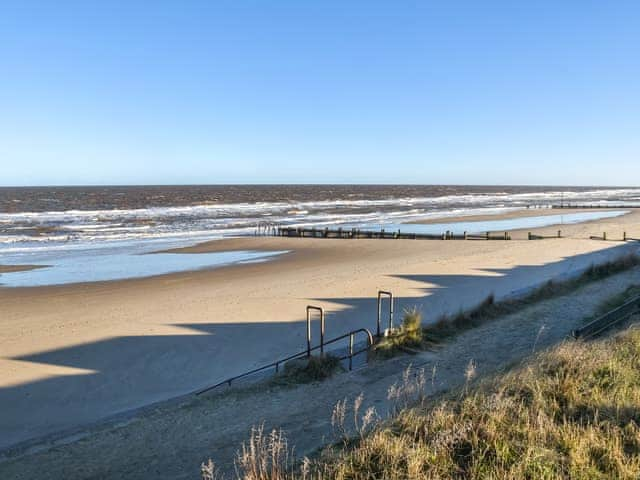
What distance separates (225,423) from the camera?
8.19 m

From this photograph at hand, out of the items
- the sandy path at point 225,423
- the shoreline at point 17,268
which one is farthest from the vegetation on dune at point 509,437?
the shoreline at point 17,268

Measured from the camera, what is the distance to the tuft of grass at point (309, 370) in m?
10.1

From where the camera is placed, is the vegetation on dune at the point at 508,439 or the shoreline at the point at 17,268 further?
the shoreline at the point at 17,268

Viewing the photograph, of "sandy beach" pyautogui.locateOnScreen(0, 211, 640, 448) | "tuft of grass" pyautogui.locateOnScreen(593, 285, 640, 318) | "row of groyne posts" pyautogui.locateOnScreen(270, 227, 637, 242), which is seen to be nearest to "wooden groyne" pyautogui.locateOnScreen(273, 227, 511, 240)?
"row of groyne posts" pyautogui.locateOnScreen(270, 227, 637, 242)

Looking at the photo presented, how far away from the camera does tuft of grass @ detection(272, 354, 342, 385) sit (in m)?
10.1

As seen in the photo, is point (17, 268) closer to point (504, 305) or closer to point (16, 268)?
point (16, 268)

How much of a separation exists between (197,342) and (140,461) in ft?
21.4

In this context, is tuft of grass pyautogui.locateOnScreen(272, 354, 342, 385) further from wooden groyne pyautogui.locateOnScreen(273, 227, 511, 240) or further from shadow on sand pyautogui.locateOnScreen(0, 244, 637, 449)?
wooden groyne pyautogui.locateOnScreen(273, 227, 511, 240)

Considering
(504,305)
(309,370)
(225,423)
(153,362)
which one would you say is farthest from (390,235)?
(225,423)

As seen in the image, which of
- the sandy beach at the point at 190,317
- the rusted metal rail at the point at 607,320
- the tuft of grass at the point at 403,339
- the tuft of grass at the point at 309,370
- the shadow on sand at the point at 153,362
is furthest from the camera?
the tuft of grass at the point at 403,339

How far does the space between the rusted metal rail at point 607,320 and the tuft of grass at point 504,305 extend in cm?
303

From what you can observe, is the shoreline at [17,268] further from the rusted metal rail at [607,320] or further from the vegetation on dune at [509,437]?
the rusted metal rail at [607,320]

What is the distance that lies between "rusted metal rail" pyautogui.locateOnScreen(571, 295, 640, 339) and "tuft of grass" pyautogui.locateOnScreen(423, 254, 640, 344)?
119 inches

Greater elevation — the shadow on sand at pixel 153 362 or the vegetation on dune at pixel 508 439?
the vegetation on dune at pixel 508 439
